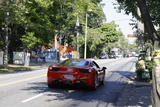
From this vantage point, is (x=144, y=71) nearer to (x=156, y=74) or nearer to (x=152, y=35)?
(x=152, y=35)

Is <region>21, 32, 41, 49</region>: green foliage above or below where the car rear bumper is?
above

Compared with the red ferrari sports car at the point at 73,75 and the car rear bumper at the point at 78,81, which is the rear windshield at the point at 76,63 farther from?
the car rear bumper at the point at 78,81

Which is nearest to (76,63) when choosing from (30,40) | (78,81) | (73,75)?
(73,75)

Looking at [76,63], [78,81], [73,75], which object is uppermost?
[76,63]

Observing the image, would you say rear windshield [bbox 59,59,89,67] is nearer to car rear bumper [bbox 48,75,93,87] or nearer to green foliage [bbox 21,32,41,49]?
car rear bumper [bbox 48,75,93,87]

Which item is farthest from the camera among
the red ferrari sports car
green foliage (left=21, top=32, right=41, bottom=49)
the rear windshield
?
green foliage (left=21, top=32, right=41, bottom=49)

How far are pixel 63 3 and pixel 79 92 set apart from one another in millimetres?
31675

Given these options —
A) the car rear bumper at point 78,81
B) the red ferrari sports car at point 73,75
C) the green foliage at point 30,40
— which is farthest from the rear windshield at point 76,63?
the green foliage at point 30,40

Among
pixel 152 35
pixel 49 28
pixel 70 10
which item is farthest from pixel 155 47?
pixel 70 10

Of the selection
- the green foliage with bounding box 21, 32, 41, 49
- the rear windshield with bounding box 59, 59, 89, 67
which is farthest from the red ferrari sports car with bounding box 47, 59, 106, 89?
the green foliage with bounding box 21, 32, 41, 49

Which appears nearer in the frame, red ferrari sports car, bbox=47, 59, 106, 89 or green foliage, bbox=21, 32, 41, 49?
red ferrari sports car, bbox=47, 59, 106, 89

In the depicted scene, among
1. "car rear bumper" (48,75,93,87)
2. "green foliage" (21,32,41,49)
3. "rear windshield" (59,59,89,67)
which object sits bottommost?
"car rear bumper" (48,75,93,87)

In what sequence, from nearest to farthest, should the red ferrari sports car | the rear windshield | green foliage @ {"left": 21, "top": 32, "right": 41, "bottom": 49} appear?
1. the red ferrari sports car
2. the rear windshield
3. green foliage @ {"left": 21, "top": 32, "right": 41, "bottom": 49}

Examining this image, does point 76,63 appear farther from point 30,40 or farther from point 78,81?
point 30,40
